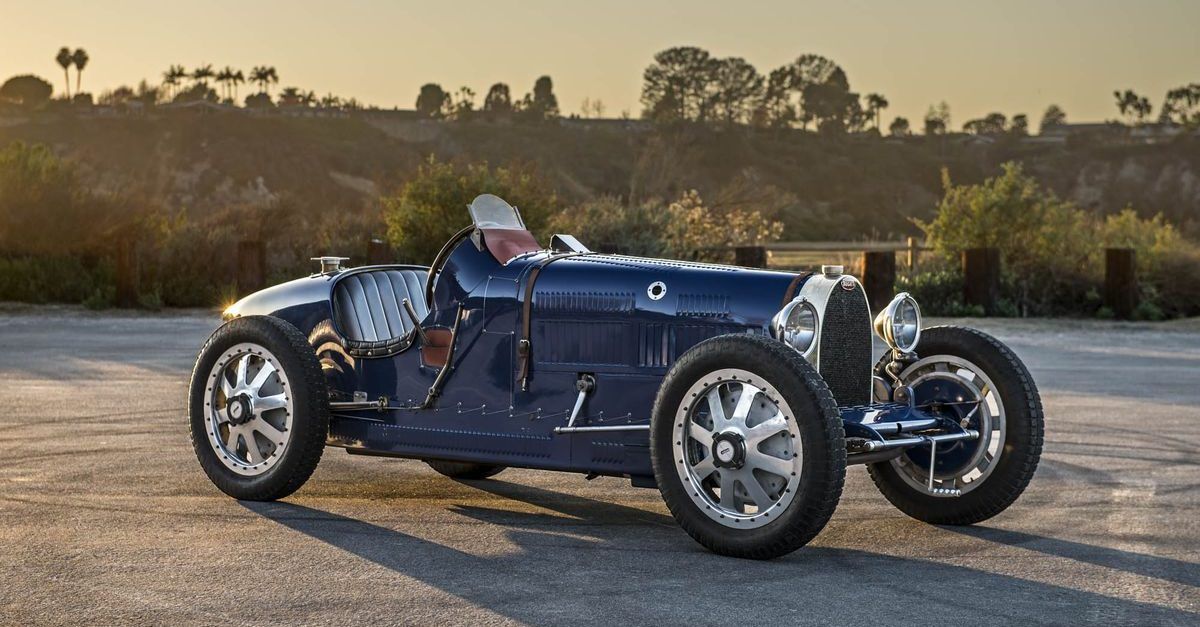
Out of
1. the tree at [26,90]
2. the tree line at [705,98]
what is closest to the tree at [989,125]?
the tree line at [705,98]

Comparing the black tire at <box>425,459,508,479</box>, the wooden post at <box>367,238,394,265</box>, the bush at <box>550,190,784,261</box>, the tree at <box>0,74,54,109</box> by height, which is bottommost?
the black tire at <box>425,459,508,479</box>

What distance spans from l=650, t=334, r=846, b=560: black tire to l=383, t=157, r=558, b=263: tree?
18520 millimetres

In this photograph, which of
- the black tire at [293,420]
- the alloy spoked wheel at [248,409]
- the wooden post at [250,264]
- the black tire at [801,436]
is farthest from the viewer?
the wooden post at [250,264]

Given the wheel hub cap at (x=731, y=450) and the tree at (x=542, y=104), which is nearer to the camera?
the wheel hub cap at (x=731, y=450)

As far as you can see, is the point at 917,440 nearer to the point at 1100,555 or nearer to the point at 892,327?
the point at 892,327

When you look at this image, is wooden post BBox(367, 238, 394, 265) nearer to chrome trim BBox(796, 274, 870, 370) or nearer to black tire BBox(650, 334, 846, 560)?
chrome trim BBox(796, 274, 870, 370)

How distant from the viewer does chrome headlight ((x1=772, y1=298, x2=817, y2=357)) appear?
6.93m

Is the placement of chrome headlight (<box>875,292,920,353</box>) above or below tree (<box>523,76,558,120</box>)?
below

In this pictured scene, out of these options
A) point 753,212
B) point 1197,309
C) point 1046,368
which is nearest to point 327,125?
point 753,212

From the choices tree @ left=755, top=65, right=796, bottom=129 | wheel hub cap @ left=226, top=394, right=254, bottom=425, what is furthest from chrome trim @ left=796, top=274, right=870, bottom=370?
Result: tree @ left=755, top=65, right=796, bottom=129

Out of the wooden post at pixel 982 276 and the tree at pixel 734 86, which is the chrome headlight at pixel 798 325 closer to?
the wooden post at pixel 982 276

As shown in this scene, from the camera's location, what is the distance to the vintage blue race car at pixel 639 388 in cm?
659

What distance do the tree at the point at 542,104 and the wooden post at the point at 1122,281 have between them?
105 m

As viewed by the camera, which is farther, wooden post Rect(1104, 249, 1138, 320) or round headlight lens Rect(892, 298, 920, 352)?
wooden post Rect(1104, 249, 1138, 320)
